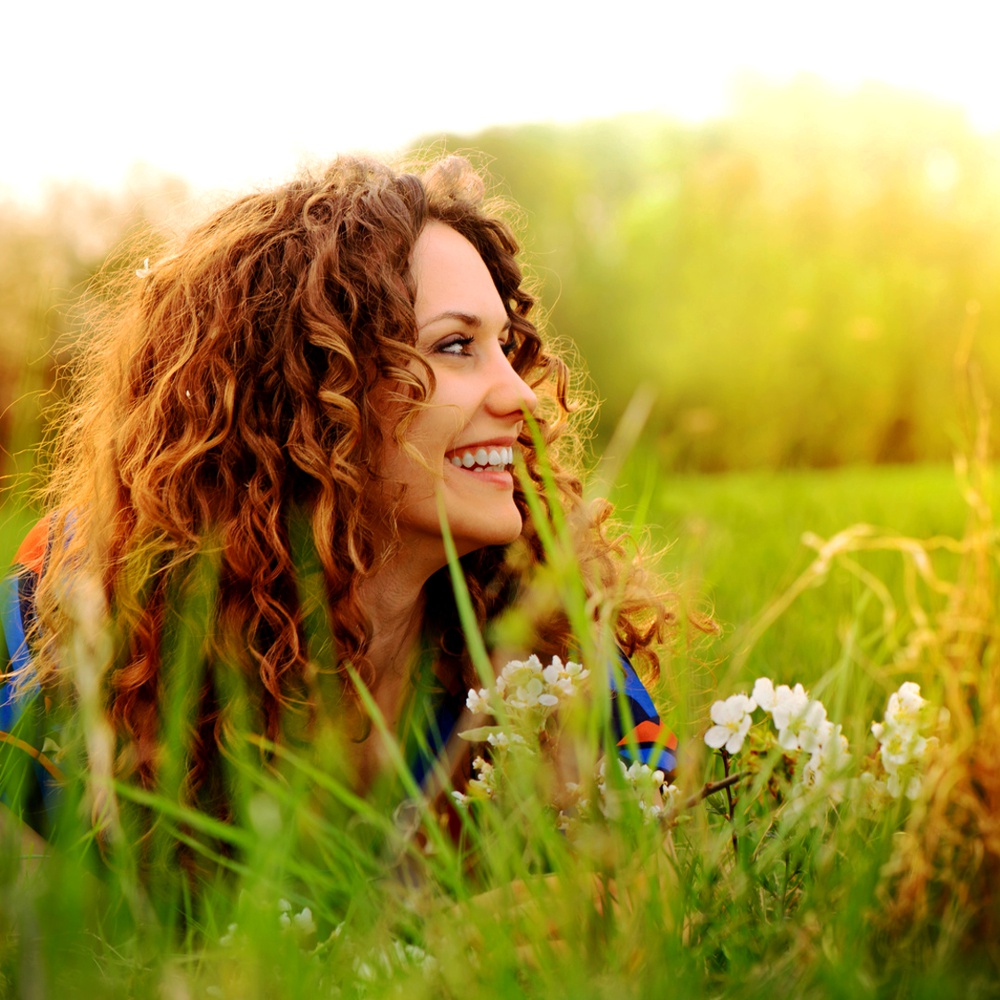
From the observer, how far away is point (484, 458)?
6.72 feet

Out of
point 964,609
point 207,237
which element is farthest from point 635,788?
point 207,237

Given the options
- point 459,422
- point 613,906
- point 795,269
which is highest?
point 459,422

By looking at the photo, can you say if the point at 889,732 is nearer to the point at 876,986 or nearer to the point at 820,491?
the point at 876,986

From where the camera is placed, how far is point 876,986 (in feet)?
3.02

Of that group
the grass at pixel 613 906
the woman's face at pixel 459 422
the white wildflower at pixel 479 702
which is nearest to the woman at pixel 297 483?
Answer: the woman's face at pixel 459 422

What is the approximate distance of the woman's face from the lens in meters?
1.99

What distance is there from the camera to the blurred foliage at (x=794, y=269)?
15.5m

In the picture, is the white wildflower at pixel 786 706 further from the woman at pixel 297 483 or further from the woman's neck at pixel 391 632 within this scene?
the woman's neck at pixel 391 632

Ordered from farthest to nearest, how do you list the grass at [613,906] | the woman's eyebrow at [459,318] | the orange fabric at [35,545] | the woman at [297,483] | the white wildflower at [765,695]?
the orange fabric at [35,545] < the woman's eyebrow at [459,318] < the woman at [297,483] < the white wildflower at [765,695] < the grass at [613,906]

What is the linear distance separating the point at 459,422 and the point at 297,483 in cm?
36

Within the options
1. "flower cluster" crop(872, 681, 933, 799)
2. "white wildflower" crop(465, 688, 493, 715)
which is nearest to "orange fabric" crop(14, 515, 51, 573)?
"white wildflower" crop(465, 688, 493, 715)

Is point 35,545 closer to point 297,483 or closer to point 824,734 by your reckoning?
point 297,483

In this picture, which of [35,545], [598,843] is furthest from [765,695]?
[35,545]

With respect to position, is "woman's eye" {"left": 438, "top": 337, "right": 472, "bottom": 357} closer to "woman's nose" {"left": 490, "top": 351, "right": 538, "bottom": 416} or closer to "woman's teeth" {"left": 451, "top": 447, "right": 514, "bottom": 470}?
"woman's nose" {"left": 490, "top": 351, "right": 538, "bottom": 416}
